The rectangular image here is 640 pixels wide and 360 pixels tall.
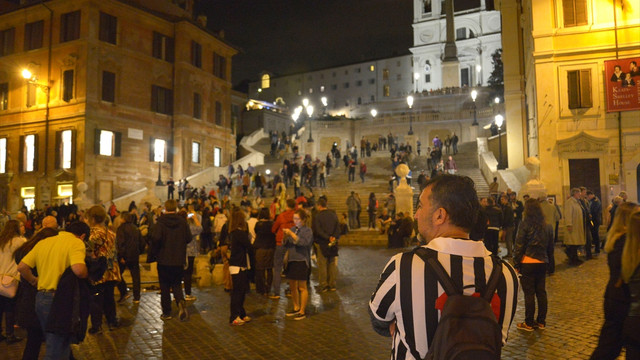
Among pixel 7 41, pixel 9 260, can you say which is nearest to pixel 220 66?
pixel 7 41

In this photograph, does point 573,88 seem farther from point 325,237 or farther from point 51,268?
point 51,268

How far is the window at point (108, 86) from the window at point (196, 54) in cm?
692

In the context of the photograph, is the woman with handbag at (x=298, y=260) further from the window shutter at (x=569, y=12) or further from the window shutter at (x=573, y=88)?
the window shutter at (x=569, y=12)

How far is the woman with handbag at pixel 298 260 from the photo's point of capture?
25.0 ft

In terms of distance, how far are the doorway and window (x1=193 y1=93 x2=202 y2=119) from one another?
26258 millimetres

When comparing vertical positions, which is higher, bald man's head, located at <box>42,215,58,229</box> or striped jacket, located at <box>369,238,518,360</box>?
bald man's head, located at <box>42,215,58,229</box>

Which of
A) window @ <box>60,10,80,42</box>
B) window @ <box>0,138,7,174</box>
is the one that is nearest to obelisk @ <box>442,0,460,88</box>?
window @ <box>60,10,80,42</box>

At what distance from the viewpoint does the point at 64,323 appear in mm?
4625

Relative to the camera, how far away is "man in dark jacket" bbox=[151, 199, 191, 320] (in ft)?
23.8

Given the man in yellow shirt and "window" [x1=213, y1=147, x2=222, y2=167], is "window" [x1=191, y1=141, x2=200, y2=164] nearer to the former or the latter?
"window" [x1=213, y1=147, x2=222, y2=167]

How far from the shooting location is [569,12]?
20.2 m

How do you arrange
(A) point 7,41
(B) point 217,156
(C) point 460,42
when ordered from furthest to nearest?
(C) point 460,42 → (B) point 217,156 → (A) point 7,41

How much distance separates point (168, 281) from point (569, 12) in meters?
20.7

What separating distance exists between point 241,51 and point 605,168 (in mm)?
30434
